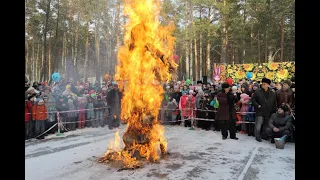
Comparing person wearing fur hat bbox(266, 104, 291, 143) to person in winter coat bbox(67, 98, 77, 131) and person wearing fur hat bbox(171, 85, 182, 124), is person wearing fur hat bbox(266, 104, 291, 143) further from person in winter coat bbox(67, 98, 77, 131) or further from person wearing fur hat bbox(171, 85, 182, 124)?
person in winter coat bbox(67, 98, 77, 131)

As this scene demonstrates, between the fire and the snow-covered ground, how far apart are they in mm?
687

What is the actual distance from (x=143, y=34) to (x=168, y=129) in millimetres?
6549

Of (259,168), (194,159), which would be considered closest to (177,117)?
(194,159)

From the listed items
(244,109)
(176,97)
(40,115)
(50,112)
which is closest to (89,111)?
(50,112)

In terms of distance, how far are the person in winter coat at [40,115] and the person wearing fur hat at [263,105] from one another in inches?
328

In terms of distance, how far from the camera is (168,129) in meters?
13.3

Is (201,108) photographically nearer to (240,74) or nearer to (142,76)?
(142,76)

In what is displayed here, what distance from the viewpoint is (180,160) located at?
768 centimetres

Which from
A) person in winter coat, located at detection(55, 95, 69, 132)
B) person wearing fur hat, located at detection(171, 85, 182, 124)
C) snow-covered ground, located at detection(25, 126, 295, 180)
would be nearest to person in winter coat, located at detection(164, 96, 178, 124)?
person wearing fur hat, located at detection(171, 85, 182, 124)

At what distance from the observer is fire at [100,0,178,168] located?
7781 mm

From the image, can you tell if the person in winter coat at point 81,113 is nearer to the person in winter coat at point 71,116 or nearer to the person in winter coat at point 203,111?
the person in winter coat at point 71,116

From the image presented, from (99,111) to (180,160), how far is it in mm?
7104

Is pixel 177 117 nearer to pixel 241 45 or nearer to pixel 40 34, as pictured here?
pixel 241 45
